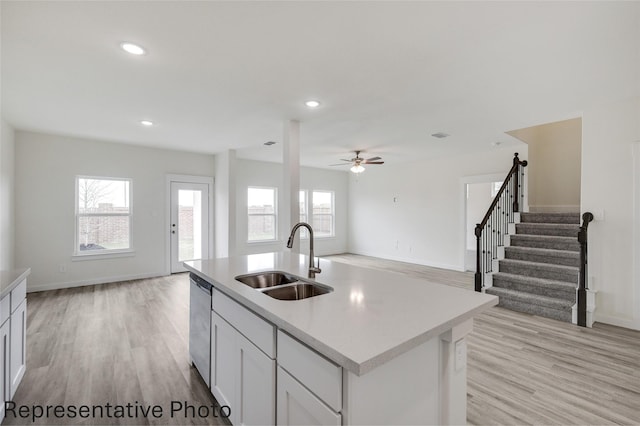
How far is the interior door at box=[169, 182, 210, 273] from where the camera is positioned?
620 centimetres

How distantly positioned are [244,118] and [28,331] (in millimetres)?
3505

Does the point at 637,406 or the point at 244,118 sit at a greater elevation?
the point at 244,118

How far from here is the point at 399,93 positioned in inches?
125

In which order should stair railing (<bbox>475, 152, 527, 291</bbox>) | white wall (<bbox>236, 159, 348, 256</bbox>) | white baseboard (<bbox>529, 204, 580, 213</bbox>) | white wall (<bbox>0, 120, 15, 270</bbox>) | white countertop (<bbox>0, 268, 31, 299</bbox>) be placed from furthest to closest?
white wall (<bbox>236, 159, 348, 256</bbox>)
white baseboard (<bbox>529, 204, 580, 213</bbox>)
stair railing (<bbox>475, 152, 527, 291</bbox>)
white wall (<bbox>0, 120, 15, 270</bbox>)
white countertop (<bbox>0, 268, 31, 299</bbox>)

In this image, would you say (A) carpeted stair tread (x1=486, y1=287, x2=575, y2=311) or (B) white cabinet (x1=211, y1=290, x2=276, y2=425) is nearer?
(B) white cabinet (x1=211, y1=290, x2=276, y2=425)

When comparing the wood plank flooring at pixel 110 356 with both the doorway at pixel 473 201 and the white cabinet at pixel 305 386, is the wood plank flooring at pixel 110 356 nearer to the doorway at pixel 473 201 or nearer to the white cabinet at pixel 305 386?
the white cabinet at pixel 305 386

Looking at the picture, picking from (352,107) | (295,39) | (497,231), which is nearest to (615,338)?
(497,231)

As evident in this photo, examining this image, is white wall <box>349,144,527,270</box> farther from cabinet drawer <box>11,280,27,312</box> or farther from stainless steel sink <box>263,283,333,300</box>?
cabinet drawer <box>11,280,27,312</box>

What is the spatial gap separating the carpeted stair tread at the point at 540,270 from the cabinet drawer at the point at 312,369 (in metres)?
4.38

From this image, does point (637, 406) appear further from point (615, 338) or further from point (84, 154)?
point (84, 154)

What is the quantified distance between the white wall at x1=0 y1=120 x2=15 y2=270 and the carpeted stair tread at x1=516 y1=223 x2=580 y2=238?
782 centimetres

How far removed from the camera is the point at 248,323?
1584 mm

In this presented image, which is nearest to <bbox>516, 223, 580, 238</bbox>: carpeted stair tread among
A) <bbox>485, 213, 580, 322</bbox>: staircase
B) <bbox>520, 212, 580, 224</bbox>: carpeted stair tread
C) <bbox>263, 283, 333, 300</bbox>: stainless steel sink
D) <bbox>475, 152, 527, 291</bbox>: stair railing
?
<bbox>485, 213, 580, 322</bbox>: staircase

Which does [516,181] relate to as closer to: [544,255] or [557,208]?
[557,208]
